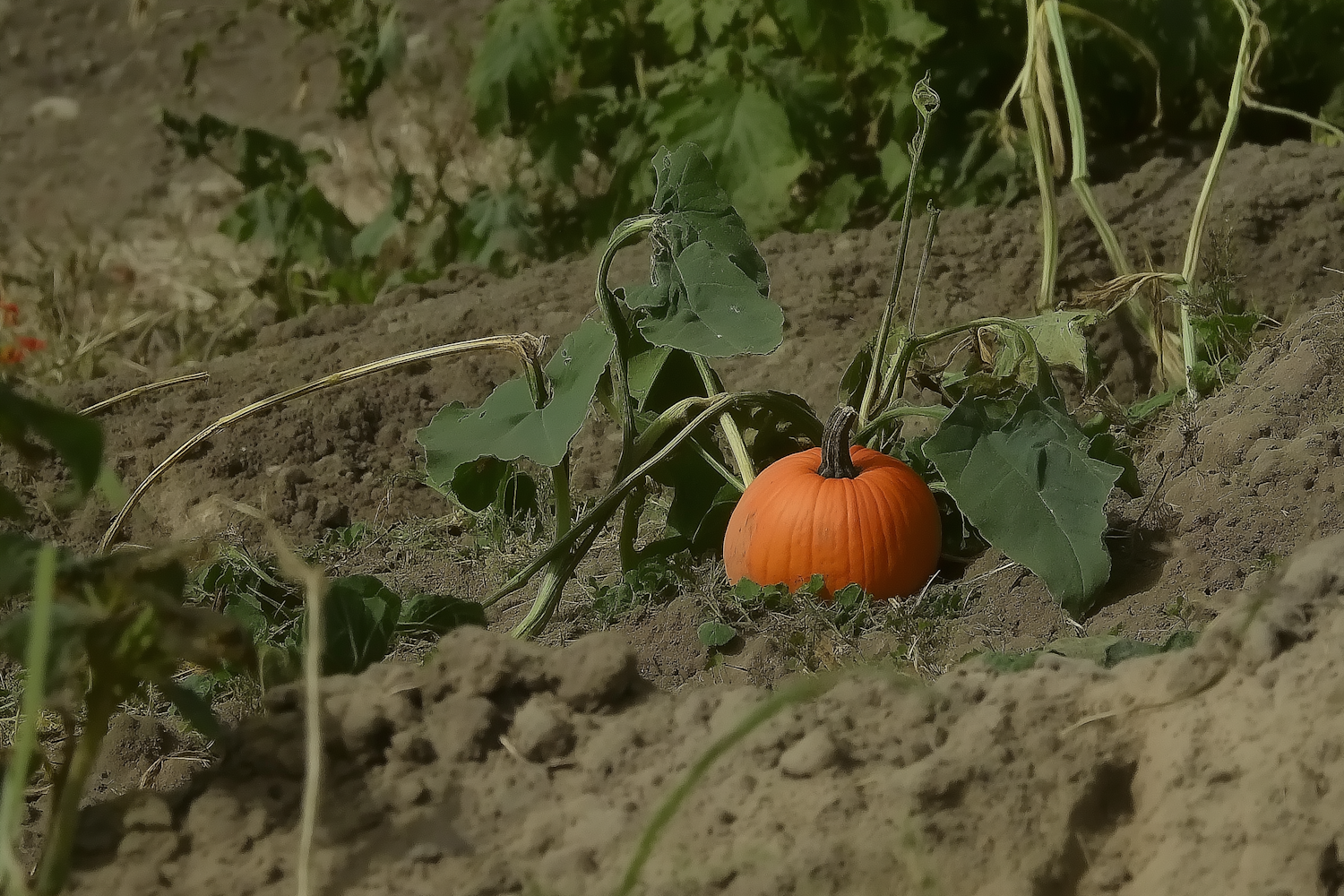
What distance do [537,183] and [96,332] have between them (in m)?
1.66

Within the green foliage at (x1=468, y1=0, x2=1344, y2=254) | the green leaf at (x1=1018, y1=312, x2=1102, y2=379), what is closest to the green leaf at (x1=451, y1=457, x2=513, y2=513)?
the green leaf at (x1=1018, y1=312, x2=1102, y2=379)

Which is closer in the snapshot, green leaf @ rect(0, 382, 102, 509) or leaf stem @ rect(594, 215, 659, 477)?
green leaf @ rect(0, 382, 102, 509)

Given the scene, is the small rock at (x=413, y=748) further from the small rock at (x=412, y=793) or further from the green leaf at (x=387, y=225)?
the green leaf at (x=387, y=225)

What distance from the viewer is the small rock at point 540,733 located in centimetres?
162

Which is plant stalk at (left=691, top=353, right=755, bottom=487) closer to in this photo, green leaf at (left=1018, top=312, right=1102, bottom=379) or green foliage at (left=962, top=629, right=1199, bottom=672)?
green leaf at (left=1018, top=312, right=1102, bottom=379)

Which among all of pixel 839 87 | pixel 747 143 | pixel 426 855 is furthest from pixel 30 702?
pixel 839 87

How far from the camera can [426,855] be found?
4.85ft

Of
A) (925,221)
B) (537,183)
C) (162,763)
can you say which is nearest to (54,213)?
(537,183)

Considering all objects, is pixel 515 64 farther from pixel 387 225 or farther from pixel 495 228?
pixel 387 225

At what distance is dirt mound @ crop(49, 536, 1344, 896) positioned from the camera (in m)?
1.42

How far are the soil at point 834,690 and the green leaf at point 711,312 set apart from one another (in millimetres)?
539

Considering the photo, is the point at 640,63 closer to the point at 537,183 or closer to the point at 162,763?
the point at 537,183

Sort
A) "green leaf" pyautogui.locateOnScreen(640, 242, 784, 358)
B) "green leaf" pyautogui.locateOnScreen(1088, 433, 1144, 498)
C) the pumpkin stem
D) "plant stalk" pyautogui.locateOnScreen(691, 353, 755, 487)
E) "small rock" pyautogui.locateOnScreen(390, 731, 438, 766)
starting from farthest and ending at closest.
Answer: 1. "plant stalk" pyautogui.locateOnScreen(691, 353, 755, 487)
2. "green leaf" pyautogui.locateOnScreen(1088, 433, 1144, 498)
3. the pumpkin stem
4. "green leaf" pyautogui.locateOnScreen(640, 242, 784, 358)
5. "small rock" pyautogui.locateOnScreen(390, 731, 438, 766)

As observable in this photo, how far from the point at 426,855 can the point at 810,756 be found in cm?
43
